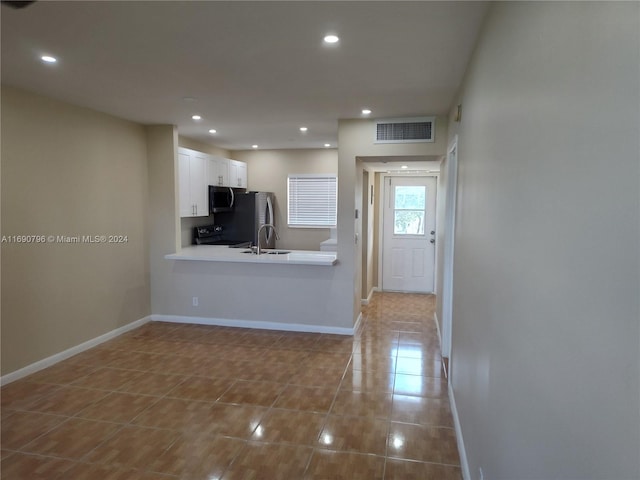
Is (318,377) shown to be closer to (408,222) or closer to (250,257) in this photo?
(250,257)

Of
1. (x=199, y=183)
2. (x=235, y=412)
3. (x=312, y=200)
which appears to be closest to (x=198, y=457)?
(x=235, y=412)

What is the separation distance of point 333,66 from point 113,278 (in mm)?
3489

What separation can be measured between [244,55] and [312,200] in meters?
4.47

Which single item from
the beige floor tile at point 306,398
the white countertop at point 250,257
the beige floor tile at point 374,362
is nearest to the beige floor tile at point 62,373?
the white countertop at point 250,257

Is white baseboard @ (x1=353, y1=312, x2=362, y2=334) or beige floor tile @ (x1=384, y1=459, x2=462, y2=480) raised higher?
white baseboard @ (x1=353, y1=312, x2=362, y2=334)

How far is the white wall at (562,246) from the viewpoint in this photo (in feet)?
2.18

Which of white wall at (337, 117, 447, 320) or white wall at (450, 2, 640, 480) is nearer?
white wall at (450, 2, 640, 480)

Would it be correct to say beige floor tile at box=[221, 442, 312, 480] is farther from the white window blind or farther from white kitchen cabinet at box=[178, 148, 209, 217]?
the white window blind

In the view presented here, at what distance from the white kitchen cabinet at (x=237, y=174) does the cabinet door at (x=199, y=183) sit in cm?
80

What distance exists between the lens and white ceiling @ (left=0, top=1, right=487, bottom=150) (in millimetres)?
2117

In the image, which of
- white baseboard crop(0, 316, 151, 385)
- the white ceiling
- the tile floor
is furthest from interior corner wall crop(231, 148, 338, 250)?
white baseboard crop(0, 316, 151, 385)

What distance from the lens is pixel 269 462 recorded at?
2395 mm

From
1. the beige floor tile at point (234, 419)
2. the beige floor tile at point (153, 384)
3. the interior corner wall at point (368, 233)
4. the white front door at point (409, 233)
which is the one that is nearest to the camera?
the beige floor tile at point (234, 419)

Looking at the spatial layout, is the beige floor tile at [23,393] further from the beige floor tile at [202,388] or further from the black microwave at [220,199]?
the black microwave at [220,199]
